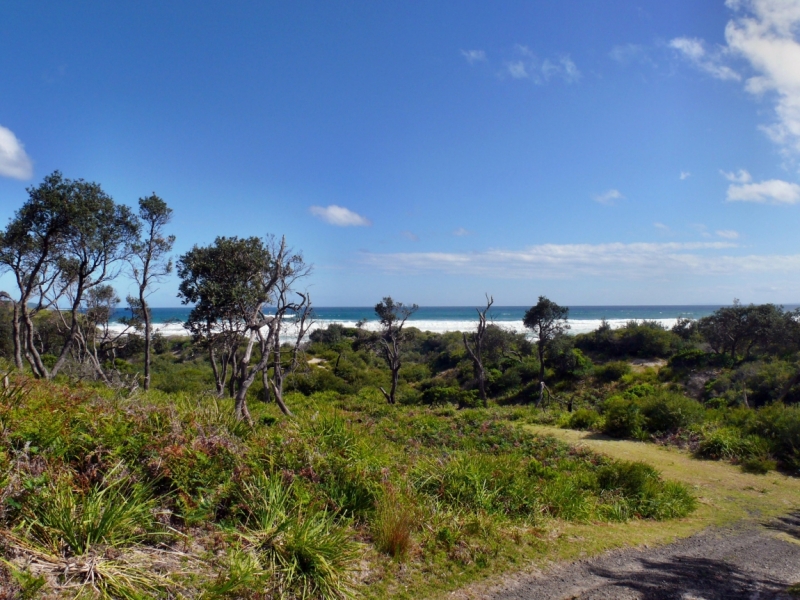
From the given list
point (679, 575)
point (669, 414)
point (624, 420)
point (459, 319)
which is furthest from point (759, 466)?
point (459, 319)

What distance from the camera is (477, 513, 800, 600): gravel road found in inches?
183

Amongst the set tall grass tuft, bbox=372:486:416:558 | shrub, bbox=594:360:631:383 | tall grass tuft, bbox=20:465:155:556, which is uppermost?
tall grass tuft, bbox=20:465:155:556

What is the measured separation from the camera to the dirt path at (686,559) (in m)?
4.69

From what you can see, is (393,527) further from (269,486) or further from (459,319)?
(459,319)

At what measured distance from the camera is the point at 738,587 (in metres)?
4.88

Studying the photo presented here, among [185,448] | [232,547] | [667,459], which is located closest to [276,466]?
[185,448]

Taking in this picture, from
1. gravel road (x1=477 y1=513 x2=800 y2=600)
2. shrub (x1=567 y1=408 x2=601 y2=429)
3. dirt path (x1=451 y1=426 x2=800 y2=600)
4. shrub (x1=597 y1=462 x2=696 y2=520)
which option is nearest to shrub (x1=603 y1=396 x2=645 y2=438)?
shrub (x1=567 y1=408 x2=601 y2=429)

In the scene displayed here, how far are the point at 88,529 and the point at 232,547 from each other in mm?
1141

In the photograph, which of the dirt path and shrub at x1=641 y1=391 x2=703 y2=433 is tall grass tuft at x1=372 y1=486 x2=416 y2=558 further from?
shrub at x1=641 y1=391 x2=703 y2=433

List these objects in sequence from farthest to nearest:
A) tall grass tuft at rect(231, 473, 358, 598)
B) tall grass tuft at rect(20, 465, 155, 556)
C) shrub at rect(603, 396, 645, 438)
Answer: shrub at rect(603, 396, 645, 438) → tall grass tuft at rect(231, 473, 358, 598) → tall grass tuft at rect(20, 465, 155, 556)

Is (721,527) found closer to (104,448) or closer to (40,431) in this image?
→ (104,448)

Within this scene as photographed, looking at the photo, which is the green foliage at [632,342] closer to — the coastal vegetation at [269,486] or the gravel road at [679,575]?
the coastal vegetation at [269,486]

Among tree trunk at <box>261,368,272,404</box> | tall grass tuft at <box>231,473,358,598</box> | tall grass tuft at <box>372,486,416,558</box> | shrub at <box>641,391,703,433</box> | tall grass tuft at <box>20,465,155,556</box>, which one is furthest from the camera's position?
tree trunk at <box>261,368,272,404</box>

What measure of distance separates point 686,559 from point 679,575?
0.63 meters
